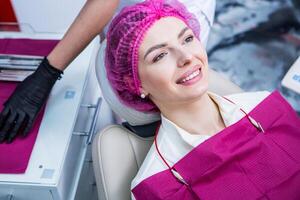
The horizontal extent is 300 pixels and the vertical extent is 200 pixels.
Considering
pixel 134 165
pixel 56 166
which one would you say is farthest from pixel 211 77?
pixel 56 166

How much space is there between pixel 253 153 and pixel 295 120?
0.20m

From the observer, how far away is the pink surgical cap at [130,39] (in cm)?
105

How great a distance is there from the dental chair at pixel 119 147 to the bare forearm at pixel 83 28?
7 centimetres

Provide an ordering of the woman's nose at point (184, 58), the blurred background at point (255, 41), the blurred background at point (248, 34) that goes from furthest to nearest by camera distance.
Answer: the blurred background at point (255, 41) < the blurred background at point (248, 34) < the woman's nose at point (184, 58)

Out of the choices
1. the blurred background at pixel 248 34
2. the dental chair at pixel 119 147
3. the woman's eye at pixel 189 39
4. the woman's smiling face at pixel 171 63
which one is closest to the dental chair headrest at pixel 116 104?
the dental chair at pixel 119 147

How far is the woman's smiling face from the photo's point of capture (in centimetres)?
104

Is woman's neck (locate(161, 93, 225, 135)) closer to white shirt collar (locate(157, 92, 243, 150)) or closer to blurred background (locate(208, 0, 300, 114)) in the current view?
white shirt collar (locate(157, 92, 243, 150))

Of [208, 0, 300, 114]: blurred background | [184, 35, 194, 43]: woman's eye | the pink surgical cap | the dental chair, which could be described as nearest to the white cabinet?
the dental chair

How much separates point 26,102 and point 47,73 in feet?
0.36

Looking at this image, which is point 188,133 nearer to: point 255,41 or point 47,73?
point 47,73

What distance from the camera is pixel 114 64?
1.09 metres

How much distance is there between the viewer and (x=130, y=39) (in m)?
1.05

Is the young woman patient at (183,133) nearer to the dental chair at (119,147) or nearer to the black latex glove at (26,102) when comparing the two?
the dental chair at (119,147)

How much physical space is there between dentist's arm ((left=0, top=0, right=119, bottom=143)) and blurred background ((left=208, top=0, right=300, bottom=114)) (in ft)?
3.14
